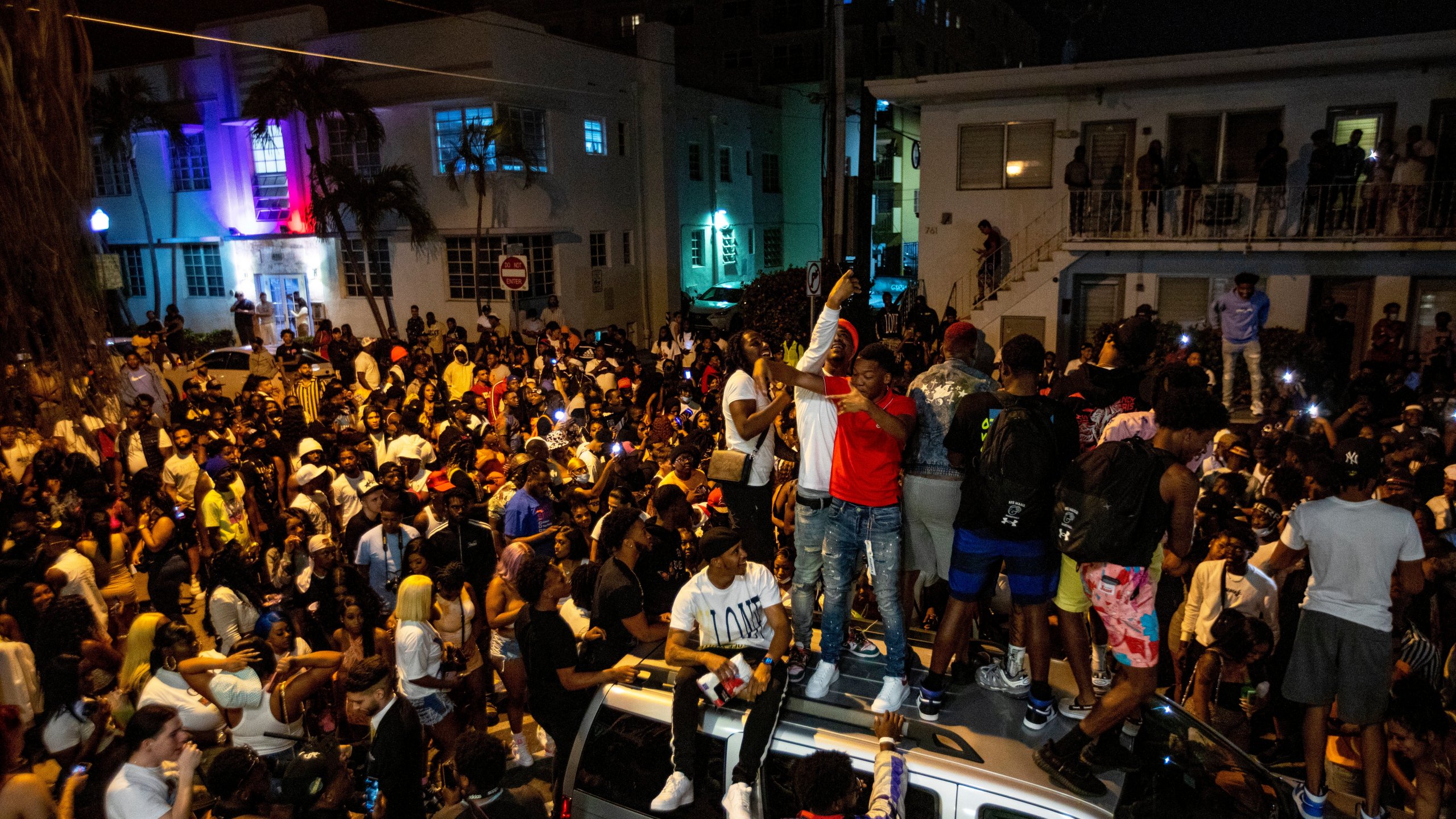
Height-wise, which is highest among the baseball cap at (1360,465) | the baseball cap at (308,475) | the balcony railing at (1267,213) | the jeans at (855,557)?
the balcony railing at (1267,213)

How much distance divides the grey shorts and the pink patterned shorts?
1.44 metres

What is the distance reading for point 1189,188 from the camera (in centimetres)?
1550

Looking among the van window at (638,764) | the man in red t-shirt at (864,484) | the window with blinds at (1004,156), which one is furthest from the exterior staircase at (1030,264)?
the van window at (638,764)

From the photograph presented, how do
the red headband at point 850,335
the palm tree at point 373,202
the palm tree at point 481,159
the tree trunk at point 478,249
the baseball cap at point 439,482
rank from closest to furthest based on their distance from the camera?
the red headband at point 850,335 → the baseball cap at point 439,482 → the palm tree at point 481,159 → the palm tree at point 373,202 → the tree trunk at point 478,249

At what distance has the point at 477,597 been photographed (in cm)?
665

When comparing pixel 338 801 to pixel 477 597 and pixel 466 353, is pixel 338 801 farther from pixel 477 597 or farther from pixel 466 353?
pixel 466 353

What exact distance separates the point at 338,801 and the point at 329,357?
14881 mm

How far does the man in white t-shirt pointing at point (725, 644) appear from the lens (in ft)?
12.3

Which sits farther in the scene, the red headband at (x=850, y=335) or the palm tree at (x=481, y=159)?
the palm tree at (x=481, y=159)

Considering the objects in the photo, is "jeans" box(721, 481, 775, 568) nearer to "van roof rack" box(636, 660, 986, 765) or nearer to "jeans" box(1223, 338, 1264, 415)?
"van roof rack" box(636, 660, 986, 765)

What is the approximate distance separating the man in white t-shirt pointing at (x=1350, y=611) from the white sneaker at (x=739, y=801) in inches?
117

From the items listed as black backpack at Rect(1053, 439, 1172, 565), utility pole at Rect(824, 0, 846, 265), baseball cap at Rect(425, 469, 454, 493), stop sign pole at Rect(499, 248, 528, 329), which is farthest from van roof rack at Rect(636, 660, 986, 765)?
stop sign pole at Rect(499, 248, 528, 329)

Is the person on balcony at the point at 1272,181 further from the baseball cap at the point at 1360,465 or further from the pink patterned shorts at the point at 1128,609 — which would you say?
the pink patterned shorts at the point at 1128,609

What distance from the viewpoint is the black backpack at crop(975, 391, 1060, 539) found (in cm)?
396
